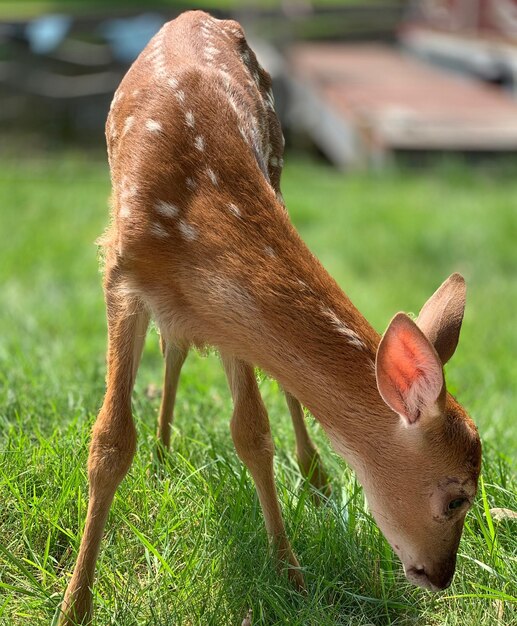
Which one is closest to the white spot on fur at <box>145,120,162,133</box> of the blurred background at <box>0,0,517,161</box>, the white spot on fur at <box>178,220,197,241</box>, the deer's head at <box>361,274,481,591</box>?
the white spot on fur at <box>178,220,197,241</box>

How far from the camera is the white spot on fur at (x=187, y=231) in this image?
2.93 metres

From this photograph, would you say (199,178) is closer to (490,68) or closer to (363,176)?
(363,176)

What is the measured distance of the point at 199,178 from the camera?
2998 millimetres

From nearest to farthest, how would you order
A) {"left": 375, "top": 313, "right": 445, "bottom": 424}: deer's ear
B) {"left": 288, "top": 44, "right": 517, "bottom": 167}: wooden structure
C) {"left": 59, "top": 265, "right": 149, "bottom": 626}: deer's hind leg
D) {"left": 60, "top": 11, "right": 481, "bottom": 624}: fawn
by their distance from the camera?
{"left": 375, "top": 313, "right": 445, "bottom": 424}: deer's ear, {"left": 60, "top": 11, "right": 481, "bottom": 624}: fawn, {"left": 59, "top": 265, "right": 149, "bottom": 626}: deer's hind leg, {"left": 288, "top": 44, "right": 517, "bottom": 167}: wooden structure

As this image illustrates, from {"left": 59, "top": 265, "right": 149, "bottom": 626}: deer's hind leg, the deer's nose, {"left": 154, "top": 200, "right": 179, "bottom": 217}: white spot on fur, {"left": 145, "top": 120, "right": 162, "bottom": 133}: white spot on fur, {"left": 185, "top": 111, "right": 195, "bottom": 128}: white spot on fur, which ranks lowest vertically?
the deer's nose

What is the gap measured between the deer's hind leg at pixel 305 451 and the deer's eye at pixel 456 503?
0.95 meters

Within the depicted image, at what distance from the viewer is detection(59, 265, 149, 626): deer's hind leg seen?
3.00 metres

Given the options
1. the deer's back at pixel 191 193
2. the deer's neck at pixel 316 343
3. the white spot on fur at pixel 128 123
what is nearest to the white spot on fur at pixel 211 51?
the deer's back at pixel 191 193

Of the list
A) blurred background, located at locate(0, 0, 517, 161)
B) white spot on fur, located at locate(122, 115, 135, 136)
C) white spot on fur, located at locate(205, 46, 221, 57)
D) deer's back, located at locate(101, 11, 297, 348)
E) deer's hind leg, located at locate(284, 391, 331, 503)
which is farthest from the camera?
blurred background, located at locate(0, 0, 517, 161)

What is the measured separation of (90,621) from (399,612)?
0.89 meters

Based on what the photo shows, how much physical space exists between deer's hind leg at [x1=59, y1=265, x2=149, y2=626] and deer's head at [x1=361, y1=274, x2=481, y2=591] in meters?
0.70

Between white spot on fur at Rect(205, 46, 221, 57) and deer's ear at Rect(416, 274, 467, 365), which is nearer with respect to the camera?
deer's ear at Rect(416, 274, 467, 365)

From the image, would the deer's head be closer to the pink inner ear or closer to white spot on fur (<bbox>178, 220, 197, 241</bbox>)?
the pink inner ear

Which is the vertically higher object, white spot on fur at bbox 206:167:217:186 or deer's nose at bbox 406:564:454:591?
white spot on fur at bbox 206:167:217:186
